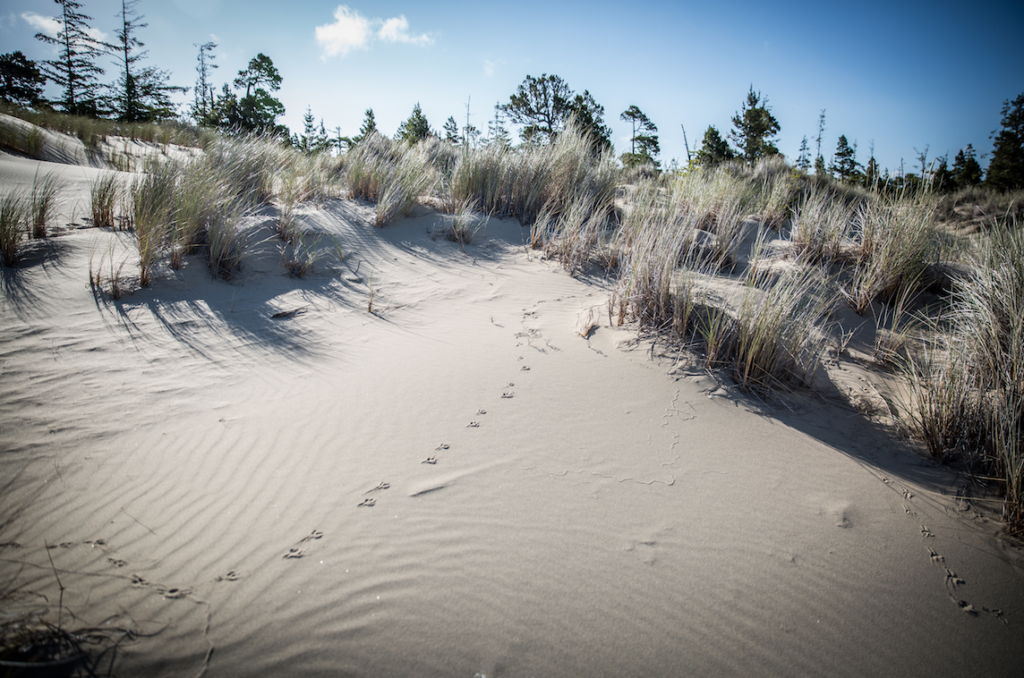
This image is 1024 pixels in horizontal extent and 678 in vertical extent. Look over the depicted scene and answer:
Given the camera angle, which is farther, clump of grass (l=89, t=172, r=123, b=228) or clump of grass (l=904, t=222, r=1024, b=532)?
clump of grass (l=89, t=172, r=123, b=228)

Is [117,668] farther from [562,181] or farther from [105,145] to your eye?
[105,145]

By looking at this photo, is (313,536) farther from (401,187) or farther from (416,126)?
(416,126)

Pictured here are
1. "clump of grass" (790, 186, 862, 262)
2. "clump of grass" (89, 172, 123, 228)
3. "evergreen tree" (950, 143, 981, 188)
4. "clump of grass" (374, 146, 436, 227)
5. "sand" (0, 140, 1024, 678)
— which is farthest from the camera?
"evergreen tree" (950, 143, 981, 188)

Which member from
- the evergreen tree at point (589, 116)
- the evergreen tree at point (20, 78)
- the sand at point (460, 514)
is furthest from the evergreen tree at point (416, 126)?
the evergreen tree at point (20, 78)

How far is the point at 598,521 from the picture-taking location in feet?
6.46

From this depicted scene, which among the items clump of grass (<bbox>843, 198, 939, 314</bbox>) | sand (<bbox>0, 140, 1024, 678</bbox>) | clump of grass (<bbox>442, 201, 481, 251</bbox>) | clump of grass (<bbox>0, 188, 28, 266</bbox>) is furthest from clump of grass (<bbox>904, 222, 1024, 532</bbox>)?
clump of grass (<bbox>0, 188, 28, 266</bbox>)

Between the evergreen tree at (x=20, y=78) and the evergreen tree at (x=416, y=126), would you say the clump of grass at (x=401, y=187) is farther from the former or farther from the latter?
the evergreen tree at (x=20, y=78)

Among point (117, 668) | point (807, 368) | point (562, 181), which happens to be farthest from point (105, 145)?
point (807, 368)

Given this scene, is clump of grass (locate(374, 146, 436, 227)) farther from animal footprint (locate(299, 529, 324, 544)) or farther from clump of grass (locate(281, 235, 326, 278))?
animal footprint (locate(299, 529, 324, 544))

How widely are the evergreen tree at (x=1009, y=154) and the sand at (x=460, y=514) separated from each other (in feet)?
80.6

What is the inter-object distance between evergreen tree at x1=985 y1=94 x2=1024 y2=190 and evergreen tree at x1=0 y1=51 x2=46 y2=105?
1699 inches

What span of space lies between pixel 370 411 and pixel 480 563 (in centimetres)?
130

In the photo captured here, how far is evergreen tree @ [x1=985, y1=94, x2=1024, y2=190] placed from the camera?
17.3m

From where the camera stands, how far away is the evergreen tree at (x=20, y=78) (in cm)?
1925
